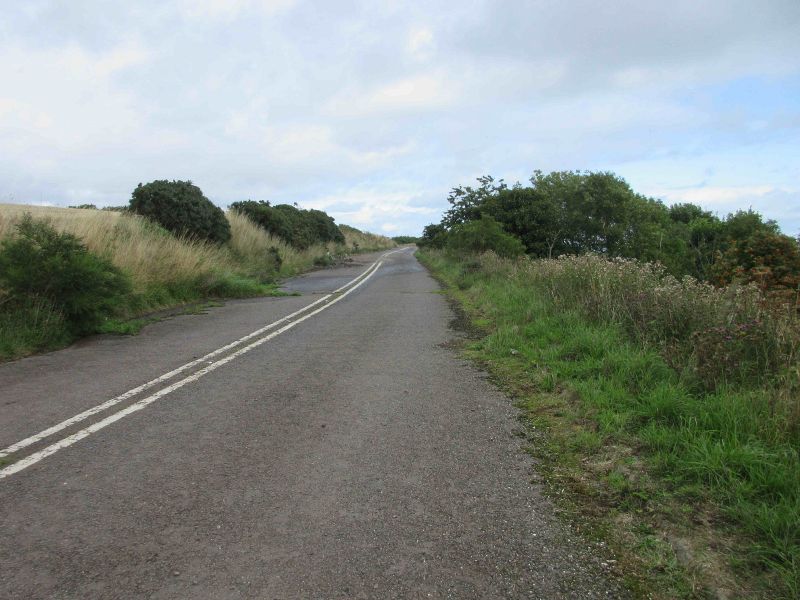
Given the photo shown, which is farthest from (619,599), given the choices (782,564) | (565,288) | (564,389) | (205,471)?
(565,288)

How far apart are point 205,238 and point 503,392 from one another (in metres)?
18.1

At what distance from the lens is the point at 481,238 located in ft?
75.5

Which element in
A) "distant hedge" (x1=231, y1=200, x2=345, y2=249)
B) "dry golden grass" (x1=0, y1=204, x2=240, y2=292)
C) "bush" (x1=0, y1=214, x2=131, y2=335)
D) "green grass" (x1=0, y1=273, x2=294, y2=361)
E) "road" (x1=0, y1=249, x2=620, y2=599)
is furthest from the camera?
"distant hedge" (x1=231, y1=200, x2=345, y2=249)

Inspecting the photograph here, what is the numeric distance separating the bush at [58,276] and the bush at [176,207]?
10.5 m

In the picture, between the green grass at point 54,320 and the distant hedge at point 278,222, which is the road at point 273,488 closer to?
the green grass at point 54,320

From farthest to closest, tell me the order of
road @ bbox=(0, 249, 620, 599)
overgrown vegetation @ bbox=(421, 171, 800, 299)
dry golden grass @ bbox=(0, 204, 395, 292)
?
1. overgrown vegetation @ bbox=(421, 171, 800, 299)
2. dry golden grass @ bbox=(0, 204, 395, 292)
3. road @ bbox=(0, 249, 620, 599)

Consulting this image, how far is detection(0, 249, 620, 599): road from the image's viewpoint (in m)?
2.90

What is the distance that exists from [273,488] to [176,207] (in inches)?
753

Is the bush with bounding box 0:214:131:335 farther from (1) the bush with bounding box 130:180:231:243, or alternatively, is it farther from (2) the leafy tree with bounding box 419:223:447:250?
(2) the leafy tree with bounding box 419:223:447:250

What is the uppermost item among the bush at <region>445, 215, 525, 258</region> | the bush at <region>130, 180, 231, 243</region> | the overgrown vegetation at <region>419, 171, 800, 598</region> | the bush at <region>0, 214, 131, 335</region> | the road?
the bush at <region>130, 180, 231, 243</region>

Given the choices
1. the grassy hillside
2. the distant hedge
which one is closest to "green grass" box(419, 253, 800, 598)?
the grassy hillside

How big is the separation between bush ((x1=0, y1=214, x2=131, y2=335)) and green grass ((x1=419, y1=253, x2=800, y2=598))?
7.32m

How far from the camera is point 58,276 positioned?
956cm

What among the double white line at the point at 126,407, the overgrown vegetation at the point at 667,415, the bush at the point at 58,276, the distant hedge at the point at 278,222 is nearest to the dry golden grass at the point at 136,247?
the bush at the point at 58,276
